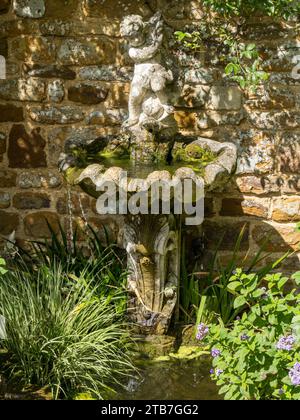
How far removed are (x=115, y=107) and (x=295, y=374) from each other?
283 centimetres

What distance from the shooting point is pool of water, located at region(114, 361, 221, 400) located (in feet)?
13.2

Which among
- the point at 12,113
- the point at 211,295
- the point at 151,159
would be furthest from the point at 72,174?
the point at 211,295

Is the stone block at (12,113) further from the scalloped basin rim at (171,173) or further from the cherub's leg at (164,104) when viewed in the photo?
the cherub's leg at (164,104)

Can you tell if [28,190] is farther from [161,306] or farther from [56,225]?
[161,306]

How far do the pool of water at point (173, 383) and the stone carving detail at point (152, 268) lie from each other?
302 millimetres

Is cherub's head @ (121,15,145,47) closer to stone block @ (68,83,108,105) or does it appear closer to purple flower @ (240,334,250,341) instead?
stone block @ (68,83,108,105)

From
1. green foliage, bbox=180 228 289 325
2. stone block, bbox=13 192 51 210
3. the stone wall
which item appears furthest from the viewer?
stone block, bbox=13 192 51 210

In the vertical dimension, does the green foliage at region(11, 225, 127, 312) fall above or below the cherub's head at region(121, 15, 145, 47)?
below

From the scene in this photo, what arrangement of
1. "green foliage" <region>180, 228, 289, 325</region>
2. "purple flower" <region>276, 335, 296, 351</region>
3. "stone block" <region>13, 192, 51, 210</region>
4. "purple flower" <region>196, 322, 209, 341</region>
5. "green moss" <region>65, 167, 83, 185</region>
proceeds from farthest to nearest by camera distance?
"stone block" <region>13, 192, 51, 210</region>
"green foliage" <region>180, 228, 289, 325</region>
"green moss" <region>65, 167, 83, 185</region>
"purple flower" <region>196, 322, 209, 341</region>
"purple flower" <region>276, 335, 296, 351</region>

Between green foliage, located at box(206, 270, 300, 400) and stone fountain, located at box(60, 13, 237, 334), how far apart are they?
1103mm

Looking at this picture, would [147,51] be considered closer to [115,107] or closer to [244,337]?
[115,107]

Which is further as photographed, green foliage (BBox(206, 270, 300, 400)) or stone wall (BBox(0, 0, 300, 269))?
stone wall (BBox(0, 0, 300, 269))

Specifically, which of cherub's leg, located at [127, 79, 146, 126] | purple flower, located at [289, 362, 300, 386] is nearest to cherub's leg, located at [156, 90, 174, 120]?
cherub's leg, located at [127, 79, 146, 126]

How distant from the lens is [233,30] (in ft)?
16.9
